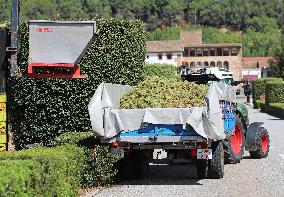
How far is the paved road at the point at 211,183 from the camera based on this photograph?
1125cm

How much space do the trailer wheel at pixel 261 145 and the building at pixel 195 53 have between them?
113160 millimetres

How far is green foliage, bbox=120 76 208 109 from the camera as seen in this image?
41.2ft

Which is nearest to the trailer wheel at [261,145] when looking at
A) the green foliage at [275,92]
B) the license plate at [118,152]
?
the license plate at [118,152]

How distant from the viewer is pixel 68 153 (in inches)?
397

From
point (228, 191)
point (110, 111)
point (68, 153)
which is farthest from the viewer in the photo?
point (110, 111)

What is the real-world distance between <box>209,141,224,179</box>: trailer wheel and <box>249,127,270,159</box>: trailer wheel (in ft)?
13.5

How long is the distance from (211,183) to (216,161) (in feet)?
1.56

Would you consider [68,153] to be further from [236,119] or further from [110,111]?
[236,119]

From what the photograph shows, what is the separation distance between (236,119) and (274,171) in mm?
1852

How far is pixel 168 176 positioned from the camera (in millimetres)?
13750

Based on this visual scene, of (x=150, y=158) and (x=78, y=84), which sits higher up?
(x=78, y=84)

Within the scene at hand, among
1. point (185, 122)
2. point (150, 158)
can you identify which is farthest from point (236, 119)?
point (185, 122)

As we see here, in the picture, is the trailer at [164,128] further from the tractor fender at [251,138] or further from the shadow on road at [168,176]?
the tractor fender at [251,138]

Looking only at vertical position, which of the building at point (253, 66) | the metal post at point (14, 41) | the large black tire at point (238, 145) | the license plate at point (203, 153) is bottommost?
the building at point (253, 66)
